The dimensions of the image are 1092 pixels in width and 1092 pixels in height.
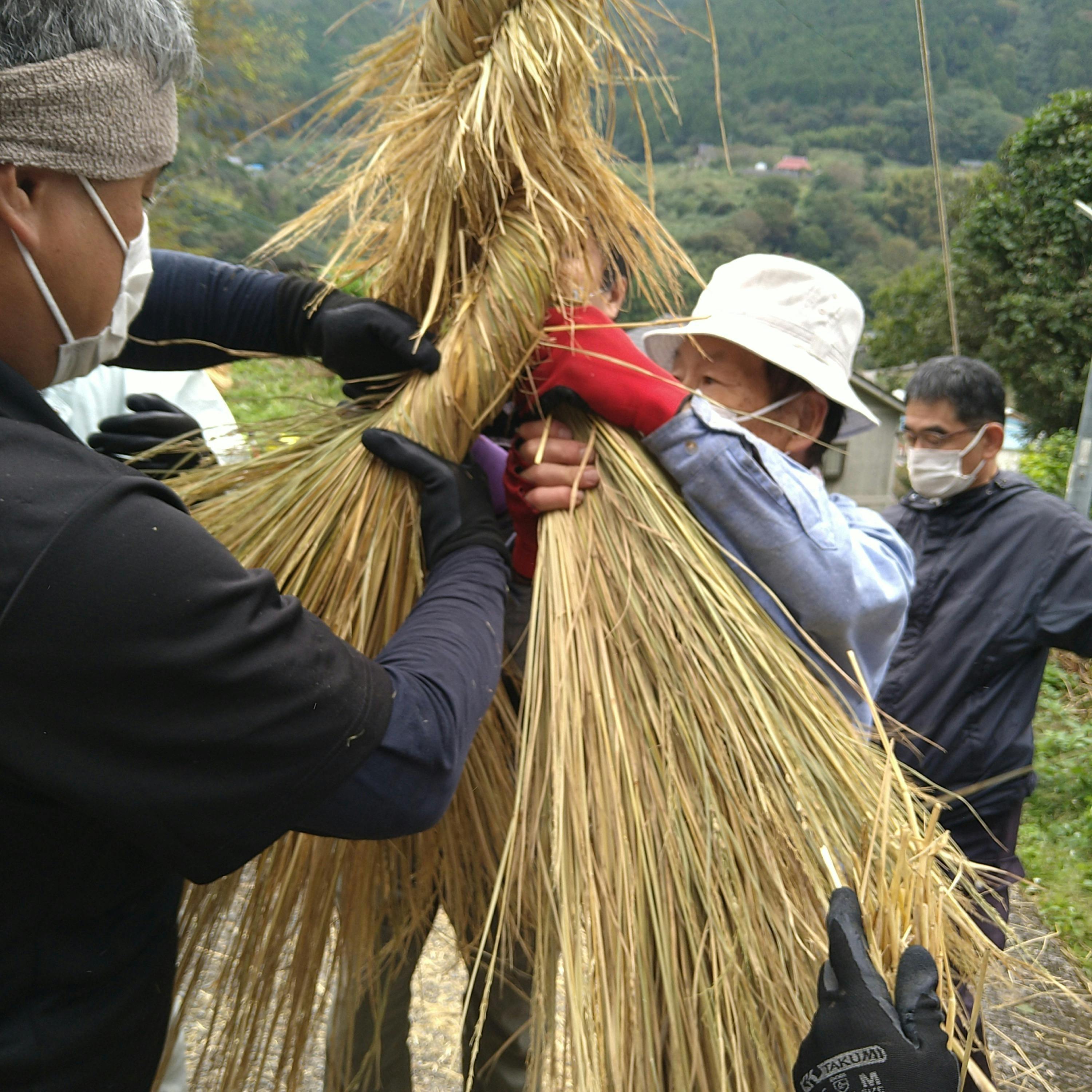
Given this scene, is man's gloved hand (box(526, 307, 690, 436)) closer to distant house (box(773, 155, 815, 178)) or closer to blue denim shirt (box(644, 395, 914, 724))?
blue denim shirt (box(644, 395, 914, 724))

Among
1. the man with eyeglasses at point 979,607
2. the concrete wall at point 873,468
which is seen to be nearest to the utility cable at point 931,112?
the man with eyeglasses at point 979,607

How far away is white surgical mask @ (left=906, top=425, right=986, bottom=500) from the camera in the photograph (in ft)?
8.11

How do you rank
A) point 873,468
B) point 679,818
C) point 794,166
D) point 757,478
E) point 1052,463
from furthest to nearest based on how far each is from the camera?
point 873,468, point 794,166, point 1052,463, point 757,478, point 679,818

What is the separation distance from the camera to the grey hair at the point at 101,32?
708 millimetres

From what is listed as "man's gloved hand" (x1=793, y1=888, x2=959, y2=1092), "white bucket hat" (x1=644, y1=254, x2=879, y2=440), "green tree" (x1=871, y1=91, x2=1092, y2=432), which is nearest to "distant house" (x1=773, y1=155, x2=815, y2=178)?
"green tree" (x1=871, y1=91, x2=1092, y2=432)

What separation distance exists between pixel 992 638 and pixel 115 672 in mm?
2094

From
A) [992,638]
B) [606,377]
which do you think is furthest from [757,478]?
[992,638]

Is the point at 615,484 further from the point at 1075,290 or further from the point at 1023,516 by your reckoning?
the point at 1075,290

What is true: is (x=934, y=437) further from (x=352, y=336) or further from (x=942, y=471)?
(x=352, y=336)

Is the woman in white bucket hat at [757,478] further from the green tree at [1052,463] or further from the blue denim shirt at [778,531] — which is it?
the green tree at [1052,463]

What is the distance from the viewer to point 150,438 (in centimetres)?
143

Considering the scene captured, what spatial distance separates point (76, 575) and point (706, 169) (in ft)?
6.22

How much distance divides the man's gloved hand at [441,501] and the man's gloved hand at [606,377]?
169 millimetres

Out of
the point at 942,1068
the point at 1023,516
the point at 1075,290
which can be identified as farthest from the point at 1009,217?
the point at 942,1068
